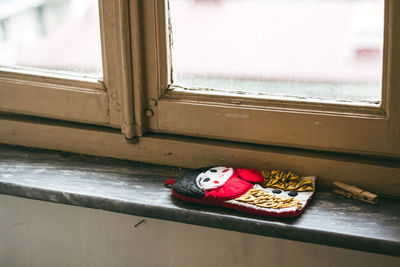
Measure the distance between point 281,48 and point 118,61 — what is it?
1.28ft

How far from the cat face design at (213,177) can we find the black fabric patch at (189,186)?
12 mm

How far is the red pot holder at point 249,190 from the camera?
1128mm

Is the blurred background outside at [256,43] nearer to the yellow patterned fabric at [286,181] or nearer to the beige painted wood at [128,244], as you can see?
the yellow patterned fabric at [286,181]

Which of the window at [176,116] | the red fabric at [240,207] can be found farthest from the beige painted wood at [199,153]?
the red fabric at [240,207]

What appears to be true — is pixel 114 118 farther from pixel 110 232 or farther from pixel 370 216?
pixel 370 216

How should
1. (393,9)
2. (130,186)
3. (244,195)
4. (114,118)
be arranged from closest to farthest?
(393,9) → (244,195) → (130,186) → (114,118)

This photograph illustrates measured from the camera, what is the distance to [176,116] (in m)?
1.32

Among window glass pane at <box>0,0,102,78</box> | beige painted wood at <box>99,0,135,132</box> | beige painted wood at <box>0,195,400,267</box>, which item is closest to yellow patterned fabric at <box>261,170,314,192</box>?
beige painted wood at <box>0,195,400,267</box>

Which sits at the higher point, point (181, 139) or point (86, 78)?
point (86, 78)

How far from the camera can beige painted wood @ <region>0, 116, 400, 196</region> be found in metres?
1.19

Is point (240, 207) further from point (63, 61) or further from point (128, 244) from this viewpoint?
point (63, 61)

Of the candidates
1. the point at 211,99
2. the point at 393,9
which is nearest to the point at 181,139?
the point at 211,99

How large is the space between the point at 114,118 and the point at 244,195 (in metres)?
0.41

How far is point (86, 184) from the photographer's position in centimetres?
130
